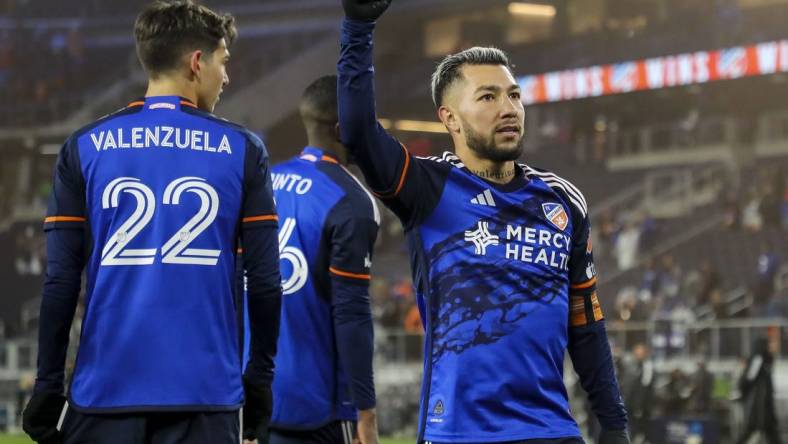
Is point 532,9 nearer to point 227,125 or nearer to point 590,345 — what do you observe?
point 590,345

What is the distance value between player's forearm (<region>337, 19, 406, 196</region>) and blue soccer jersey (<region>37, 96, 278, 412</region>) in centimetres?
34

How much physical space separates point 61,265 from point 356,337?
4.19 ft

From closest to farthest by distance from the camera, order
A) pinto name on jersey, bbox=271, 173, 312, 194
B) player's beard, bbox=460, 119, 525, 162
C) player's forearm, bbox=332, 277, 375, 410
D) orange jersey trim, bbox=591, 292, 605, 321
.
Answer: player's beard, bbox=460, 119, 525, 162 < orange jersey trim, bbox=591, 292, 605, 321 < player's forearm, bbox=332, 277, 375, 410 < pinto name on jersey, bbox=271, 173, 312, 194

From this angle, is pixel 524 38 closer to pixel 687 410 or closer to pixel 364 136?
pixel 687 410

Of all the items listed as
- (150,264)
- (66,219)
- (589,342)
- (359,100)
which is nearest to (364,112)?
(359,100)

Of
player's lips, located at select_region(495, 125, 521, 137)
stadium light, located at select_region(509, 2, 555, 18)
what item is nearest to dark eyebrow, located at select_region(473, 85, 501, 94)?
player's lips, located at select_region(495, 125, 521, 137)

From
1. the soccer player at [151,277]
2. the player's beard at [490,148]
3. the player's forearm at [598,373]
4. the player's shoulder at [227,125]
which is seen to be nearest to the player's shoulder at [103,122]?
the soccer player at [151,277]

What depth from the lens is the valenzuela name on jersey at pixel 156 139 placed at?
2.87 metres

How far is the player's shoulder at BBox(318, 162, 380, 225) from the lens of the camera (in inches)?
158

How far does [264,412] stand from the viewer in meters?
2.99

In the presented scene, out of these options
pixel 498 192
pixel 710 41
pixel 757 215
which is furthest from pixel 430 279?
pixel 710 41

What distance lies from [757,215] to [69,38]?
17.5 m

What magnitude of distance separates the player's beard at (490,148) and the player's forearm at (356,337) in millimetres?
975

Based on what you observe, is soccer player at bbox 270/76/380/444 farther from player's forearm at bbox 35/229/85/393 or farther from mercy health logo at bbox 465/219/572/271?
player's forearm at bbox 35/229/85/393
